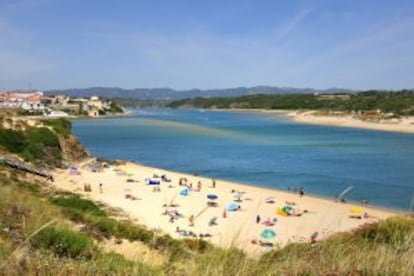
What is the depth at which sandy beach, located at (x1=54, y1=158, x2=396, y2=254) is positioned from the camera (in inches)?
957

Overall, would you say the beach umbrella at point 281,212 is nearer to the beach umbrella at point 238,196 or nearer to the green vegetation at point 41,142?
the beach umbrella at point 238,196

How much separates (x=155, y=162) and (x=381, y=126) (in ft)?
239

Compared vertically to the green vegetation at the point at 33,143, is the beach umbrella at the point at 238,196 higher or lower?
lower

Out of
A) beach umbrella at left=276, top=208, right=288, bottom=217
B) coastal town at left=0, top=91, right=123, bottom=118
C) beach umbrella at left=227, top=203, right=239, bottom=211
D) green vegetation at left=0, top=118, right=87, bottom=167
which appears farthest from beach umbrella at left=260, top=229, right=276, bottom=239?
coastal town at left=0, top=91, right=123, bottom=118

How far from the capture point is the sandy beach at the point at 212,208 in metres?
24.3

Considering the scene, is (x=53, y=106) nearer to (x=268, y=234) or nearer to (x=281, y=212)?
(x=281, y=212)

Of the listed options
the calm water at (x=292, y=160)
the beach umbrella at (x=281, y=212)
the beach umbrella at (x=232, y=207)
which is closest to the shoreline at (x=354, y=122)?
the calm water at (x=292, y=160)

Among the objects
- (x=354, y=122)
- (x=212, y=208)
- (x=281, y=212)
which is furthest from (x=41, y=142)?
(x=354, y=122)

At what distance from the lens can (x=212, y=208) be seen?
3077 cm

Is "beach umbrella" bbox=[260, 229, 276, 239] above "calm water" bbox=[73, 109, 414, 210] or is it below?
above

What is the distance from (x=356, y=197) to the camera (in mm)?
35062

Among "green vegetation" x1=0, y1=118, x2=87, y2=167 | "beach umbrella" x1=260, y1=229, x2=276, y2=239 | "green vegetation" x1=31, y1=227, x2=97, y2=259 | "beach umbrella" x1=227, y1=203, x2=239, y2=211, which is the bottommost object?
"beach umbrella" x1=227, y1=203, x2=239, y2=211

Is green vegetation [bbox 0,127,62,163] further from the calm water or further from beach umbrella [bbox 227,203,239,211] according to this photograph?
beach umbrella [bbox 227,203,239,211]

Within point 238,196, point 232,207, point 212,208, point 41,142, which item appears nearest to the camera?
point 232,207
